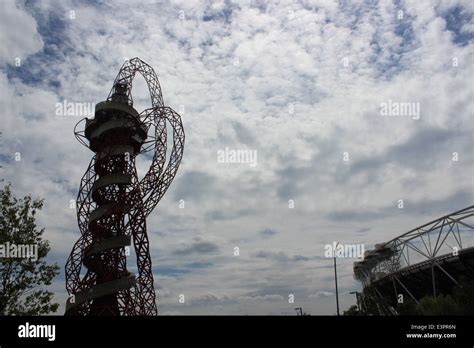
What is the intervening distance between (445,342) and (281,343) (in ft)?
18.9

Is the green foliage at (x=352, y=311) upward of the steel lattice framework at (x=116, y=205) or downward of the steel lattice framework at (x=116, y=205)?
downward

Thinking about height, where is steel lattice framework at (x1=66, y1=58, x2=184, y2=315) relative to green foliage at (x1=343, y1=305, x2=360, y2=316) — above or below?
above

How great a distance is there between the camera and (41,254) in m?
20.0

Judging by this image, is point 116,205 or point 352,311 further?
point 352,311

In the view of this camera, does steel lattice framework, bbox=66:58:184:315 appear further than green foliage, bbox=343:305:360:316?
No

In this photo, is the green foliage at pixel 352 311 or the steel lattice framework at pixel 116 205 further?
the green foliage at pixel 352 311

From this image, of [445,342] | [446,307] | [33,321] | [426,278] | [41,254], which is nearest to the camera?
[33,321]

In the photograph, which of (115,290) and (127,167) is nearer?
(115,290)

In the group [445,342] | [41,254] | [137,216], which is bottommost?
[445,342]

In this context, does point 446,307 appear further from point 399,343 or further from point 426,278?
point 399,343

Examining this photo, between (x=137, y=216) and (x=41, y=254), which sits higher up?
(x=137, y=216)

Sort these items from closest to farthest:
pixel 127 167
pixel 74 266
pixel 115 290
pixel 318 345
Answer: pixel 318 345 < pixel 115 290 < pixel 74 266 < pixel 127 167

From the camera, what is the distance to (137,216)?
41094mm

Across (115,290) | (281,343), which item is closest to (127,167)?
(115,290)
